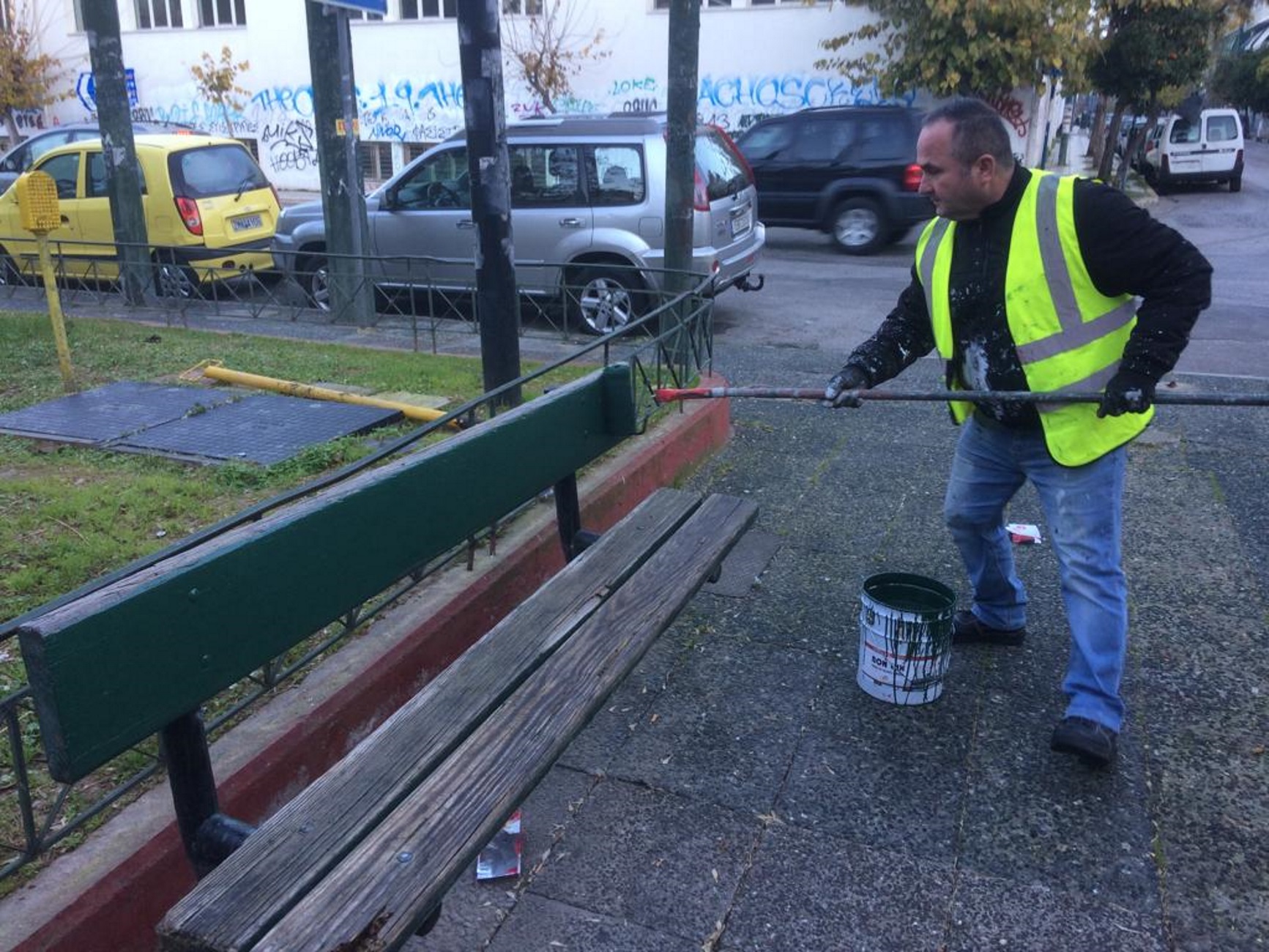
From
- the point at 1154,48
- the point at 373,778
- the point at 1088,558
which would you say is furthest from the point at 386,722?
the point at 1154,48

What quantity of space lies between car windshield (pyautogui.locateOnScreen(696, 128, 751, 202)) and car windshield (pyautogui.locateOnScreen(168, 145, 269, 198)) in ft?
17.2

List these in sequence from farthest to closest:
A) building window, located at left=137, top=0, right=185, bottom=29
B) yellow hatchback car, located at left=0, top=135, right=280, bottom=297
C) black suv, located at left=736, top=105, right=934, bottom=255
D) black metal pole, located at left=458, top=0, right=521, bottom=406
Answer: building window, located at left=137, top=0, right=185, bottom=29 → black suv, located at left=736, top=105, right=934, bottom=255 → yellow hatchback car, located at left=0, top=135, right=280, bottom=297 → black metal pole, located at left=458, top=0, right=521, bottom=406

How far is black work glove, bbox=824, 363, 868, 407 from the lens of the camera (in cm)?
348

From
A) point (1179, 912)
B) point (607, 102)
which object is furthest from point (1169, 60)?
point (1179, 912)

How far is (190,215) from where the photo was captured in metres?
11.0

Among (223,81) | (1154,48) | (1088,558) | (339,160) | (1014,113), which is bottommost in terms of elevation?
(1088,558)

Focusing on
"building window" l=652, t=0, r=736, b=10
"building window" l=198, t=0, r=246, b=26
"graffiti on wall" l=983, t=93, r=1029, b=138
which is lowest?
"graffiti on wall" l=983, t=93, r=1029, b=138

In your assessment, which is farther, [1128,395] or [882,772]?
[882,772]

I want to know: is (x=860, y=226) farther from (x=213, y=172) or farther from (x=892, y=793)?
(x=892, y=793)

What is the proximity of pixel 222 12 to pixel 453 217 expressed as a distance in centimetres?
1942

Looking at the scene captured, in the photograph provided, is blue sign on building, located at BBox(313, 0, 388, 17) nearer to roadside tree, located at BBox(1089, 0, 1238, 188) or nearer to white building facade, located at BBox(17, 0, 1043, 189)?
white building facade, located at BBox(17, 0, 1043, 189)

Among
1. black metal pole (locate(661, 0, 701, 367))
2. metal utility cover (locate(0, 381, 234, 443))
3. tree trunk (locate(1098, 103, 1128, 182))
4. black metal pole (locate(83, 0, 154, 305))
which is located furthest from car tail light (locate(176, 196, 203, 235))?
tree trunk (locate(1098, 103, 1128, 182))

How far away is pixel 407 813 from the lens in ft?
7.00

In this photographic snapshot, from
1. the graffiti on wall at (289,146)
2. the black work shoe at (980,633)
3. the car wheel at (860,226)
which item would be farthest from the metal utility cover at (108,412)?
the graffiti on wall at (289,146)
